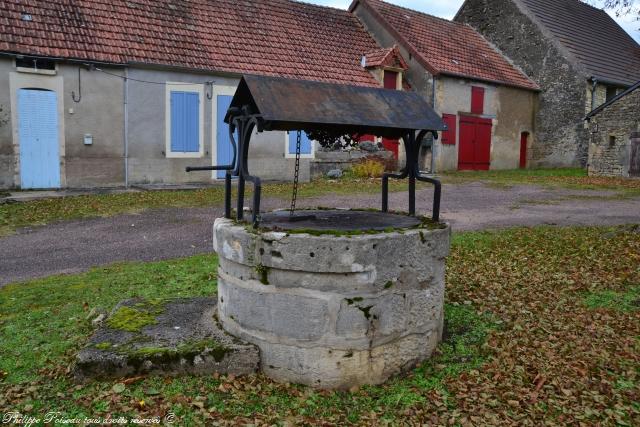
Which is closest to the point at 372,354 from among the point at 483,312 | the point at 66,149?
the point at 483,312

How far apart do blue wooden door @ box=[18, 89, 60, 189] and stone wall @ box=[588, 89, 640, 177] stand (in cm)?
1847

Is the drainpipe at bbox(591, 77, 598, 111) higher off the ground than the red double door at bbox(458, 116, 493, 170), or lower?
higher

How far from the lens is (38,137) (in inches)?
531

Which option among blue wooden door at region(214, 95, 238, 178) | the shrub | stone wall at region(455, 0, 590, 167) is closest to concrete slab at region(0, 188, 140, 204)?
blue wooden door at region(214, 95, 238, 178)

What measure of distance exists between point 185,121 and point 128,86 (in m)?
1.78

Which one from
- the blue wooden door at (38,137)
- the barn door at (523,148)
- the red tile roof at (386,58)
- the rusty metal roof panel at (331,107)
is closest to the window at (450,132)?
the red tile roof at (386,58)

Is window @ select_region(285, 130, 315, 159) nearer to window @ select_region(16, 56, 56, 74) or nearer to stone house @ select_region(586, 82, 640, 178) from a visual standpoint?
window @ select_region(16, 56, 56, 74)

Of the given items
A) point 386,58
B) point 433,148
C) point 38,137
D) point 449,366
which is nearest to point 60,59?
point 38,137

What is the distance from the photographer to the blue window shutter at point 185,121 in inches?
599

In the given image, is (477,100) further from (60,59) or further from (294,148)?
(60,59)

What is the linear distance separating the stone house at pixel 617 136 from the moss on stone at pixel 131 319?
1974cm

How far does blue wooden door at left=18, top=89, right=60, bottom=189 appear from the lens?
1334cm

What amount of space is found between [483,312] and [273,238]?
245 cm

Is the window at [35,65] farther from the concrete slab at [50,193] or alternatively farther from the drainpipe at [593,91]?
the drainpipe at [593,91]
